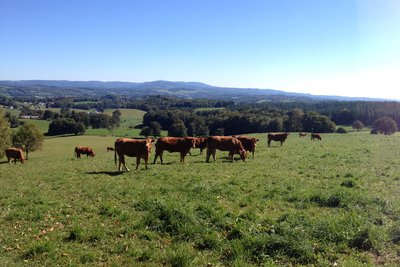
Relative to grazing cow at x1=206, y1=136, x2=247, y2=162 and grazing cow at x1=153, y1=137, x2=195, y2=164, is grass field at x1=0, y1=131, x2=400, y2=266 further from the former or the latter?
grazing cow at x1=206, y1=136, x2=247, y2=162

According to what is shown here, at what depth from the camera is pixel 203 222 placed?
10297 millimetres

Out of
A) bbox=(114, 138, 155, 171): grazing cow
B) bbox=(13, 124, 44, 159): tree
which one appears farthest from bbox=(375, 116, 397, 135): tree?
bbox=(13, 124, 44, 159): tree

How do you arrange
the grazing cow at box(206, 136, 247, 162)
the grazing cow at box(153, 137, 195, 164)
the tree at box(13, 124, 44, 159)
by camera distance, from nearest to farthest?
1. the grazing cow at box(153, 137, 195, 164)
2. the grazing cow at box(206, 136, 247, 162)
3. the tree at box(13, 124, 44, 159)

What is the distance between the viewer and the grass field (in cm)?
821

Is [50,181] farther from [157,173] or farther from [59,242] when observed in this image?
[59,242]

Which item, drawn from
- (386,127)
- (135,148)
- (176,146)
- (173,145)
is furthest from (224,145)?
(386,127)

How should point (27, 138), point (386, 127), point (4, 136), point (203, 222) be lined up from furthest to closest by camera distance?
point (386, 127), point (27, 138), point (4, 136), point (203, 222)

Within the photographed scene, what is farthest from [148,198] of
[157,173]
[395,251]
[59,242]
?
[395,251]

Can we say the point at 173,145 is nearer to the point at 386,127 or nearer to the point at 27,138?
the point at 27,138

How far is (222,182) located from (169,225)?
6.18 metres

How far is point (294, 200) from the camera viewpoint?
12.7 meters

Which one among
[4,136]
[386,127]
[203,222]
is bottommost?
[4,136]

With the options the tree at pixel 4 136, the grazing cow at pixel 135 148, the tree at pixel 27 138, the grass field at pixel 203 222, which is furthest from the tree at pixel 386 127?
the tree at pixel 4 136

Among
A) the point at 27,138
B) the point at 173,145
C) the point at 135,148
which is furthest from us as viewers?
the point at 27,138
